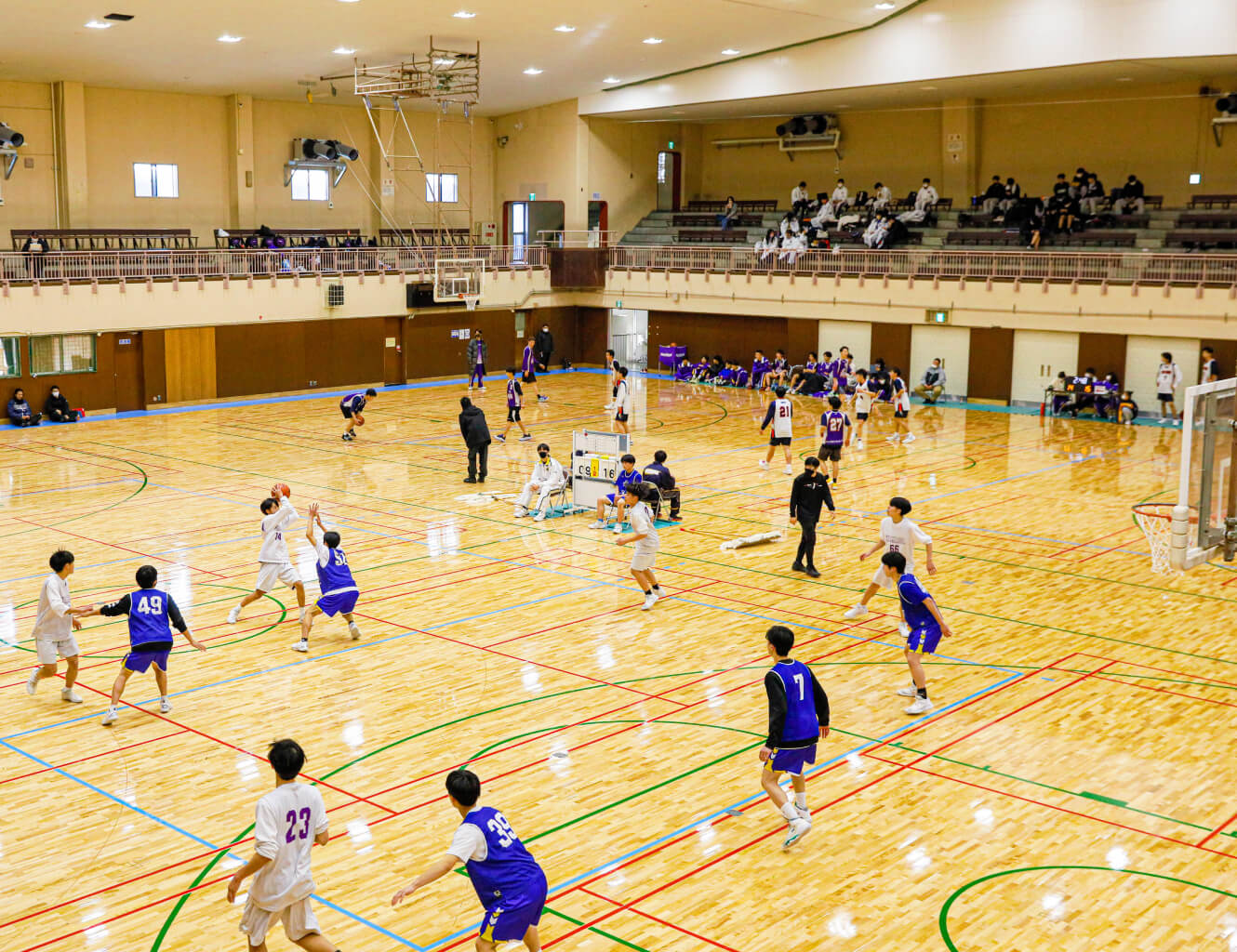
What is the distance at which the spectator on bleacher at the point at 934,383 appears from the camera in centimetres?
3662

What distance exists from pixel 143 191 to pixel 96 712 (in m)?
31.0

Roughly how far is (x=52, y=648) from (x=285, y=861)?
609 centimetres

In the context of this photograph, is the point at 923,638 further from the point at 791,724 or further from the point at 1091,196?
the point at 1091,196

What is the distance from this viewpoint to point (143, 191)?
38.8 metres

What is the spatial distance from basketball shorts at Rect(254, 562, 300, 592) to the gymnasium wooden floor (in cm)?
63

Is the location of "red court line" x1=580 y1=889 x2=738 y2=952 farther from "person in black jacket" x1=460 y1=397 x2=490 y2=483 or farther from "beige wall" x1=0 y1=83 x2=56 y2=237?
"beige wall" x1=0 y1=83 x2=56 y2=237

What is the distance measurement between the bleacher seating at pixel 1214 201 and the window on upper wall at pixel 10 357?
3396cm

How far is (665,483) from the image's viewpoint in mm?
19953

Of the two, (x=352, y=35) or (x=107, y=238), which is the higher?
(x=352, y=35)

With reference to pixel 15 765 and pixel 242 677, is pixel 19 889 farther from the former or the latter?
pixel 242 677

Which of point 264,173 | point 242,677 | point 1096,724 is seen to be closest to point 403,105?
point 264,173

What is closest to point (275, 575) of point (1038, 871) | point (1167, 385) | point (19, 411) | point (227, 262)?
point (1038, 871)

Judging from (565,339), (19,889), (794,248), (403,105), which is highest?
(403,105)

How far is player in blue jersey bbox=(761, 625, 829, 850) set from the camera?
8789 millimetres
